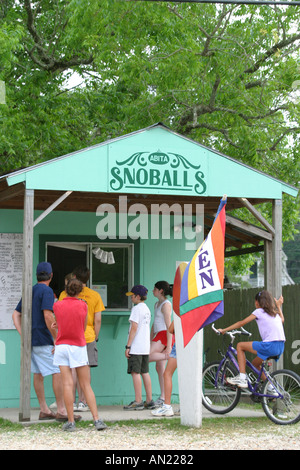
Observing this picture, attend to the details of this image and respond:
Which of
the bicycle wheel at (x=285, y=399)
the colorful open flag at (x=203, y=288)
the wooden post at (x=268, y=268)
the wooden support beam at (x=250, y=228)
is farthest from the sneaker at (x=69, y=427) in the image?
the wooden support beam at (x=250, y=228)

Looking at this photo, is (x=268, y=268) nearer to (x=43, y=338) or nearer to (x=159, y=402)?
(x=159, y=402)

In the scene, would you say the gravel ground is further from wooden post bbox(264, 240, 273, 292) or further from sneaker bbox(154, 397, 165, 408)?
wooden post bbox(264, 240, 273, 292)

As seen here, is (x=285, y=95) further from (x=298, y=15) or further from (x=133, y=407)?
(x=133, y=407)

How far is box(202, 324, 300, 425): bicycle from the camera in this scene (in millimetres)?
9398

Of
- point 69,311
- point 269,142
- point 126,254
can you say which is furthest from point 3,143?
point 69,311

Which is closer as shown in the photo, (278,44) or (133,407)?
(133,407)

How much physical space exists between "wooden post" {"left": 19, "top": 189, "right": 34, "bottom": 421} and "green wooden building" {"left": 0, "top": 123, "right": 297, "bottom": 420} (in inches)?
0.5

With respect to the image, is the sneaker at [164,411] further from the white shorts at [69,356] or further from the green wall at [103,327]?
the green wall at [103,327]

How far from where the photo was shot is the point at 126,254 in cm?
1191

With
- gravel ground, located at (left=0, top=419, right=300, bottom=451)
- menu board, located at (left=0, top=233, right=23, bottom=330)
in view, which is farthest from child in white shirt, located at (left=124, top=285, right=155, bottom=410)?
menu board, located at (left=0, top=233, right=23, bottom=330)

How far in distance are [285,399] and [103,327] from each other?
3059 mm

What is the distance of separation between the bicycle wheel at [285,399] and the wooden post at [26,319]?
280cm

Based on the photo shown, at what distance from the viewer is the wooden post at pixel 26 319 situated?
907cm

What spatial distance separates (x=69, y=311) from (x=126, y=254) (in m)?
3.52
